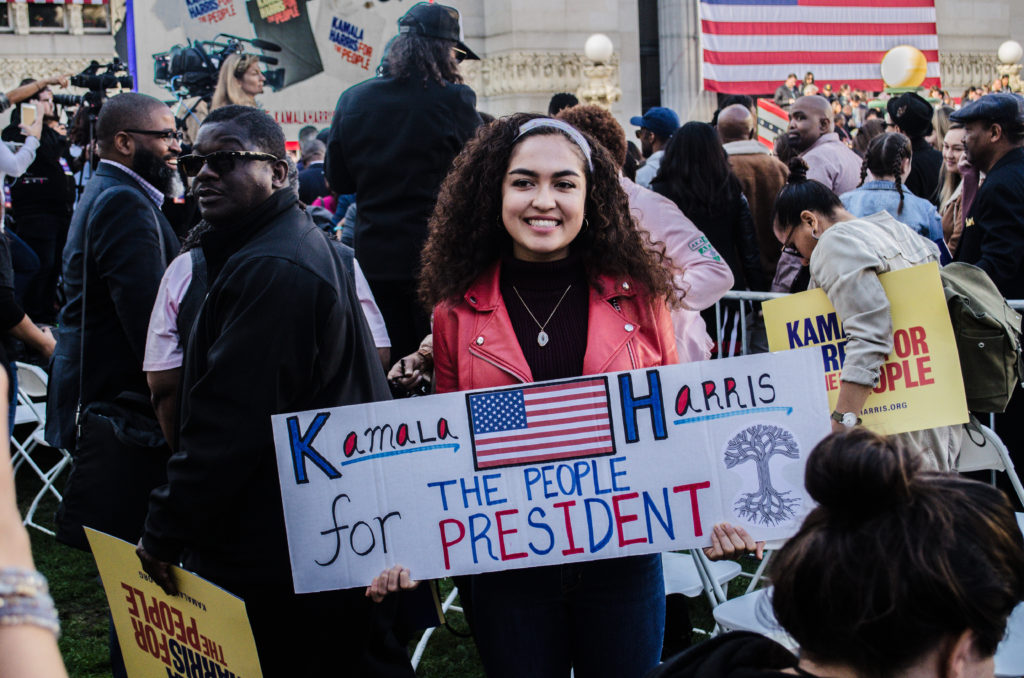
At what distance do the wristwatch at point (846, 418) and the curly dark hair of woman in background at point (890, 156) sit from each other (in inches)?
105

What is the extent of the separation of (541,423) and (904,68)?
1676cm

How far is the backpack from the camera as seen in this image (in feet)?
12.6

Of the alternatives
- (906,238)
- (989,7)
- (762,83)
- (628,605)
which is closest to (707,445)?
(628,605)

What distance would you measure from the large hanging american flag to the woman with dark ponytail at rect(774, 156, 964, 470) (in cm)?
1892

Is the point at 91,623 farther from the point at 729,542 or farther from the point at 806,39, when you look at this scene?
the point at 806,39

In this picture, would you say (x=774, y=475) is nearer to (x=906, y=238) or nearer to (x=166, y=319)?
(x=906, y=238)

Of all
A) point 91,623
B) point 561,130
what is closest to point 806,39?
point 91,623

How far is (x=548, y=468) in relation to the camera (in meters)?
2.76

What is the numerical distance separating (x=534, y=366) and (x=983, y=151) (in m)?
3.80

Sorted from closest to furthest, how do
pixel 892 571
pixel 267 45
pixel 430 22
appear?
pixel 892 571 < pixel 430 22 < pixel 267 45

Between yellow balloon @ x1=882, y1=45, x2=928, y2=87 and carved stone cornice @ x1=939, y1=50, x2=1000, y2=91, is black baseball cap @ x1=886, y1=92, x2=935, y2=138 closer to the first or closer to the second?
yellow balloon @ x1=882, y1=45, x2=928, y2=87

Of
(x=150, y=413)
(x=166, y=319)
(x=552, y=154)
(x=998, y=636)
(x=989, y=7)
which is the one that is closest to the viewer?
(x=998, y=636)

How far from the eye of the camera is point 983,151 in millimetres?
5582

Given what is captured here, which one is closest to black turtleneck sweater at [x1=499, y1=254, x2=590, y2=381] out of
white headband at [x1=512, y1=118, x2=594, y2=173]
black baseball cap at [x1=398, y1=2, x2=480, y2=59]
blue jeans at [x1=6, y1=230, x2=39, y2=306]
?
white headband at [x1=512, y1=118, x2=594, y2=173]
